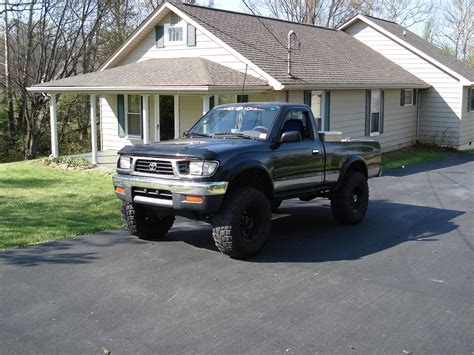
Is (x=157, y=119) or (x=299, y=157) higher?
(x=157, y=119)

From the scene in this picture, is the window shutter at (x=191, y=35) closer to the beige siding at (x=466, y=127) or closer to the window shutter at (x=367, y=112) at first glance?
the window shutter at (x=367, y=112)

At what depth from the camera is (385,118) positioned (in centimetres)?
2138

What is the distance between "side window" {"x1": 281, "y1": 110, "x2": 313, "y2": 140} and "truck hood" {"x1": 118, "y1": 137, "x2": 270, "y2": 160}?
817 mm

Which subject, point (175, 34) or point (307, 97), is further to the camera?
point (175, 34)

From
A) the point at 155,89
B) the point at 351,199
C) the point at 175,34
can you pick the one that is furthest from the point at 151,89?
the point at 351,199

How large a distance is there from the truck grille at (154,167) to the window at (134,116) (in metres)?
11.4

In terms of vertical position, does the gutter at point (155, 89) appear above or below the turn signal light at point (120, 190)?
above

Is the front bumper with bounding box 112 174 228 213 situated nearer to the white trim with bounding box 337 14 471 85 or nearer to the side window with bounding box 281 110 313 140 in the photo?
the side window with bounding box 281 110 313 140

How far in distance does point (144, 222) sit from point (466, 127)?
1969 centimetres

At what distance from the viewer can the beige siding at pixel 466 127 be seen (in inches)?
925

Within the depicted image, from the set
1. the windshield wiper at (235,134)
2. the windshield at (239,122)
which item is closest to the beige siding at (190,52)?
the windshield at (239,122)

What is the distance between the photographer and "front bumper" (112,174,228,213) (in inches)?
262

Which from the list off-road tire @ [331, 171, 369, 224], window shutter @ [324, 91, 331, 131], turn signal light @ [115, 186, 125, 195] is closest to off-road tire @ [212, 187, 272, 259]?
turn signal light @ [115, 186, 125, 195]

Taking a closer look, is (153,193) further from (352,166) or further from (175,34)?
(175,34)
